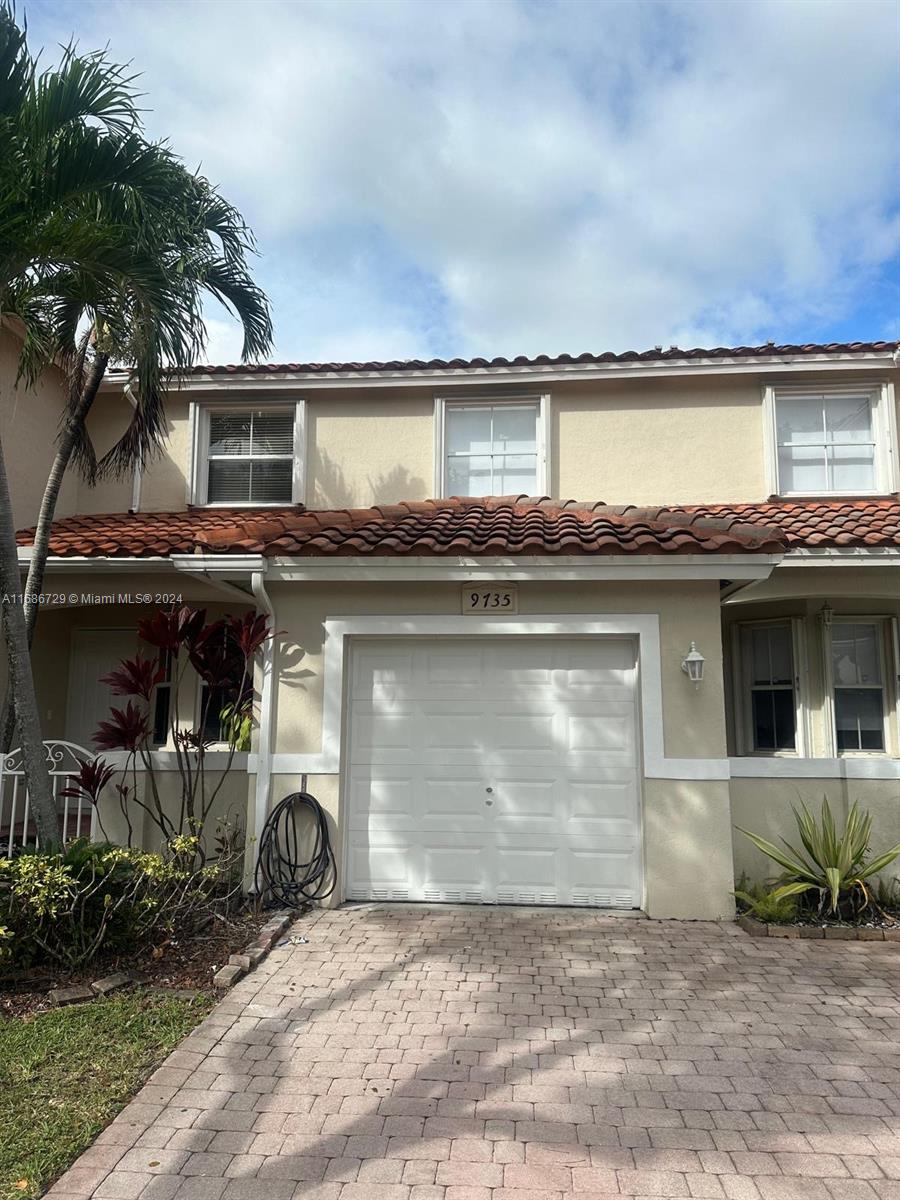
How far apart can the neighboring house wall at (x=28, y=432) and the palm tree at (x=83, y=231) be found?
2.52 meters

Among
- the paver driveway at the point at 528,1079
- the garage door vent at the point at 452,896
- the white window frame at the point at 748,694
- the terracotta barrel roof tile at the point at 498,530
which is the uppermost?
the terracotta barrel roof tile at the point at 498,530

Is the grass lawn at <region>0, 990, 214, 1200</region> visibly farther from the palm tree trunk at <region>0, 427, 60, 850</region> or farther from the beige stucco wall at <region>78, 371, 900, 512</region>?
the beige stucco wall at <region>78, 371, 900, 512</region>

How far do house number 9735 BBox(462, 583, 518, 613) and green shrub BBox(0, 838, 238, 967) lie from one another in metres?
3.22

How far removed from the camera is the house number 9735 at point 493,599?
7.34m

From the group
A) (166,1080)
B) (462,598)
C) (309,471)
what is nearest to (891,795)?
(462,598)

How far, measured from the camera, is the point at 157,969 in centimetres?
567

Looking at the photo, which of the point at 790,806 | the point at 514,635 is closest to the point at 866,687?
the point at 790,806

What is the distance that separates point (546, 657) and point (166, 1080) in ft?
15.0

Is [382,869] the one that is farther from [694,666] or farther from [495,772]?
[694,666]

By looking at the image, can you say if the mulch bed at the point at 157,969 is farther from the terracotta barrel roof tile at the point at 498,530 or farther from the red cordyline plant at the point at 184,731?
the terracotta barrel roof tile at the point at 498,530

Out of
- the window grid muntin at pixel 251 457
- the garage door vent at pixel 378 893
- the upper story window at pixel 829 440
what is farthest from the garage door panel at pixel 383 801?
the upper story window at pixel 829 440

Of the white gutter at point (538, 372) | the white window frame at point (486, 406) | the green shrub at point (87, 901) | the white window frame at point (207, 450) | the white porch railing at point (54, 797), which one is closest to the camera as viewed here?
the green shrub at point (87, 901)

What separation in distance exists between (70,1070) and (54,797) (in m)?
2.76

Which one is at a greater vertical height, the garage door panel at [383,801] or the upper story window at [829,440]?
the upper story window at [829,440]
